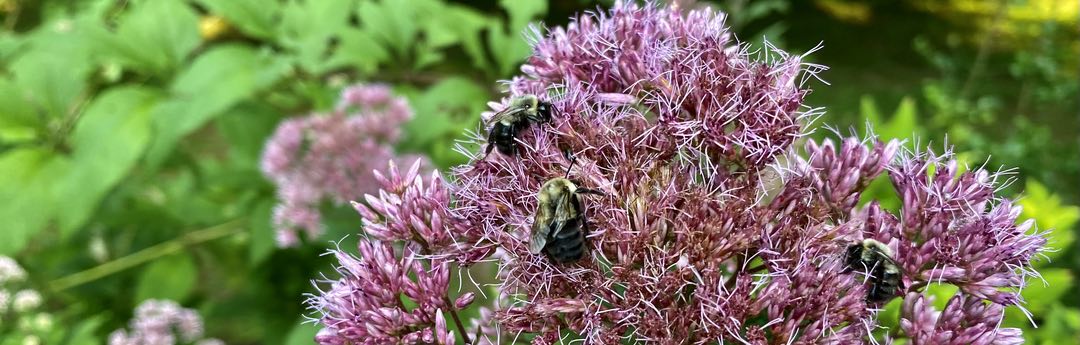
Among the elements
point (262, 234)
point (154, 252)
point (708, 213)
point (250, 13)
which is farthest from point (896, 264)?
point (154, 252)

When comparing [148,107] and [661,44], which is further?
[148,107]

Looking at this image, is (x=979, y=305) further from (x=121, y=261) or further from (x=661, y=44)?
(x=121, y=261)

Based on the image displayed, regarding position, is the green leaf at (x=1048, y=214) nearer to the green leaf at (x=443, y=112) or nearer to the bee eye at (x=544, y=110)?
the green leaf at (x=443, y=112)

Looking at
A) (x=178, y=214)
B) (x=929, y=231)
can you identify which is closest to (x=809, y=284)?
(x=929, y=231)

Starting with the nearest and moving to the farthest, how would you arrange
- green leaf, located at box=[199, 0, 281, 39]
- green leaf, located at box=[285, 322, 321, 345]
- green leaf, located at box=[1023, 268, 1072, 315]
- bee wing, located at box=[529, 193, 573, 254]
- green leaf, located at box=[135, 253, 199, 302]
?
1. bee wing, located at box=[529, 193, 573, 254]
2. green leaf, located at box=[285, 322, 321, 345]
3. green leaf, located at box=[1023, 268, 1072, 315]
4. green leaf, located at box=[199, 0, 281, 39]
5. green leaf, located at box=[135, 253, 199, 302]

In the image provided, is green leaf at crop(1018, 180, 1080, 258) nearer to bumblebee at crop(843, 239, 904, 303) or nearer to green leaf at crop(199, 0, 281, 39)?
bumblebee at crop(843, 239, 904, 303)

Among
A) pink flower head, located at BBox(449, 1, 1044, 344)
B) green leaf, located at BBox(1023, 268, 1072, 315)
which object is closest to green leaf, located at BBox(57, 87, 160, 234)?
pink flower head, located at BBox(449, 1, 1044, 344)

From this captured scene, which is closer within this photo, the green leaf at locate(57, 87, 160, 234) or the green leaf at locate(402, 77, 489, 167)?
the green leaf at locate(57, 87, 160, 234)
